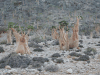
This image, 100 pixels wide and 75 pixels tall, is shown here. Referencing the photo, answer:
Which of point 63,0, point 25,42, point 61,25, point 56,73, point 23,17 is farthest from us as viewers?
point 63,0

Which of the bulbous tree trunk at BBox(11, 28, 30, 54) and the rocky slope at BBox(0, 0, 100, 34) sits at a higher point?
the rocky slope at BBox(0, 0, 100, 34)

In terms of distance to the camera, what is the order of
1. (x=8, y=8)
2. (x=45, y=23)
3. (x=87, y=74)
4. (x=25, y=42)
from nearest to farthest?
1. (x=87, y=74)
2. (x=25, y=42)
3. (x=45, y=23)
4. (x=8, y=8)

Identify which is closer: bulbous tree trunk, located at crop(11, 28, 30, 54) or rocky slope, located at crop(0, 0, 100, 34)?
bulbous tree trunk, located at crop(11, 28, 30, 54)

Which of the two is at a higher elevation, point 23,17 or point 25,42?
point 23,17

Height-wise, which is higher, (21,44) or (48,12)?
(48,12)

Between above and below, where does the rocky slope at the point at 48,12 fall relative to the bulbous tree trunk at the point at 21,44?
above

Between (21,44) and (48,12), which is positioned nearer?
(21,44)

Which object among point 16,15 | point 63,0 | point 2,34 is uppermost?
point 63,0

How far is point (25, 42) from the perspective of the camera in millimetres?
10898

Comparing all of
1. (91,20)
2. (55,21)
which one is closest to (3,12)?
(55,21)

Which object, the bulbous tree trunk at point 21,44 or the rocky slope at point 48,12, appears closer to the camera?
the bulbous tree trunk at point 21,44

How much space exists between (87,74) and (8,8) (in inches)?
2629

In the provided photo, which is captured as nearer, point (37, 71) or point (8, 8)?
point (37, 71)

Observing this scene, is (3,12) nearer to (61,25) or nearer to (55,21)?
(55,21)
